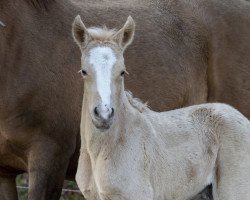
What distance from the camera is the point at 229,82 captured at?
8758mm

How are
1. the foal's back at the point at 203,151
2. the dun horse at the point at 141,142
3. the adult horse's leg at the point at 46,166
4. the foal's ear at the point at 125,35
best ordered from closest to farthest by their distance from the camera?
the dun horse at the point at 141,142
the foal's ear at the point at 125,35
the foal's back at the point at 203,151
the adult horse's leg at the point at 46,166

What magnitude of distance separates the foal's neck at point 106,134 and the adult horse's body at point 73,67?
1039 mm

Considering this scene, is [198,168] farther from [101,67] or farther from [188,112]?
[101,67]

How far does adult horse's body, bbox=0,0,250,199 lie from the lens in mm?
7426

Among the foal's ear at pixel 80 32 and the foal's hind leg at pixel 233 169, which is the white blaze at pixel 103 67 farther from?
the foal's hind leg at pixel 233 169

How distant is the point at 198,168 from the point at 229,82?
2105 mm

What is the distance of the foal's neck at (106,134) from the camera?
6.38 metres

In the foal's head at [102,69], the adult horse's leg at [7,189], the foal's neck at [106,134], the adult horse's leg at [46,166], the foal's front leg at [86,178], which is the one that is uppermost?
the foal's head at [102,69]

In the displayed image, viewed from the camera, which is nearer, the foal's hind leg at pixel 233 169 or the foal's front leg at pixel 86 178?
the foal's front leg at pixel 86 178

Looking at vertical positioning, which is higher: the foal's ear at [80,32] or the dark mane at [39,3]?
the dark mane at [39,3]

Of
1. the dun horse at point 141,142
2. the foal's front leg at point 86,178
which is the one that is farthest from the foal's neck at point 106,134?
the foal's front leg at point 86,178

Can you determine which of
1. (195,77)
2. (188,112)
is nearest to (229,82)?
(195,77)

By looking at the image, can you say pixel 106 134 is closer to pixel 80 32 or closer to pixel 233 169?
pixel 80 32

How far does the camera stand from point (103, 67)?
6098mm
